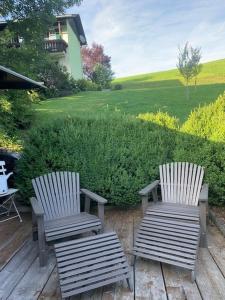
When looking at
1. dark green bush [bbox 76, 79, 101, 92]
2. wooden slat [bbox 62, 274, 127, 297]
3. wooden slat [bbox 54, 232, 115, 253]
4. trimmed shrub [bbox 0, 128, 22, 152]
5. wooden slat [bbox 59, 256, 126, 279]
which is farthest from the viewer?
dark green bush [bbox 76, 79, 101, 92]

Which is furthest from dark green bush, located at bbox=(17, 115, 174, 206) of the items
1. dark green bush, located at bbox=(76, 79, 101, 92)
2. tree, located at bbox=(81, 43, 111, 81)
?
tree, located at bbox=(81, 43, 111, 81)

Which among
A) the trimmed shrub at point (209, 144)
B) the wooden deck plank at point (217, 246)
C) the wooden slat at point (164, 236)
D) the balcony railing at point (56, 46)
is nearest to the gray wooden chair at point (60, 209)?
the wooden slat at point (164, 236)

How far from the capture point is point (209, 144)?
4219mm

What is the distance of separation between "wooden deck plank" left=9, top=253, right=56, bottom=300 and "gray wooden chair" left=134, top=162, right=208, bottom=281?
89cm

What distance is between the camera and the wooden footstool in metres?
2.29

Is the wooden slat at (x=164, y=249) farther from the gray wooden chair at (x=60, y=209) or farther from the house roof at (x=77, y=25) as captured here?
the house roof at (x=77, y=25)

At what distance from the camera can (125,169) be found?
14.6ft

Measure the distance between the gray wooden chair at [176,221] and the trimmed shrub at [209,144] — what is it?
20.7 inches

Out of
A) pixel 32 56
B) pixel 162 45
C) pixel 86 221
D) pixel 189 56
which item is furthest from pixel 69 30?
pixel 86 221

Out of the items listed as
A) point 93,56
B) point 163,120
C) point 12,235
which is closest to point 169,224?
point 12,235

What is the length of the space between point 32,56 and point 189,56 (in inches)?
365

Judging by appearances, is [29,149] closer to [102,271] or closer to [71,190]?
[71,190]

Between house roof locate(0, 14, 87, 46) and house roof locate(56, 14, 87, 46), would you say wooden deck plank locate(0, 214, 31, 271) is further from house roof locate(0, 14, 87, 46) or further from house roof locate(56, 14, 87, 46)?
house roof locate(56, 14, 87, 46)

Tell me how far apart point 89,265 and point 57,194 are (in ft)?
4.38
